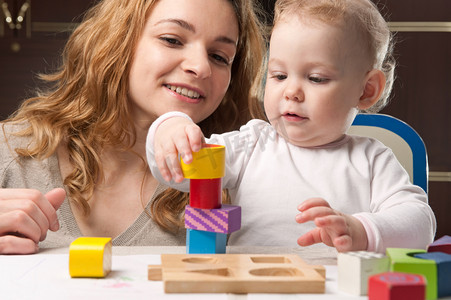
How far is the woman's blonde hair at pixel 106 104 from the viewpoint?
1265 mm

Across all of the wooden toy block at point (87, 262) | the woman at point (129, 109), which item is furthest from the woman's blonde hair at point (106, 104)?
the wooden toy block at point (87, 262)

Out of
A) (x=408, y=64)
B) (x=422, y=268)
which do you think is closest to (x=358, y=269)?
(x=422, y=268)

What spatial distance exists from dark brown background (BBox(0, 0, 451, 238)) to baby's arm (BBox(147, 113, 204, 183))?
2232mm

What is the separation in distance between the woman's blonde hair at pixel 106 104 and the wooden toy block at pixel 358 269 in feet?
2.22

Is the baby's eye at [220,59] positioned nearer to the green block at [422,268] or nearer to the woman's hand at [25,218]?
the woman's hand at [25,218]

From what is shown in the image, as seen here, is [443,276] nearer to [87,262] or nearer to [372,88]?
[87,262]

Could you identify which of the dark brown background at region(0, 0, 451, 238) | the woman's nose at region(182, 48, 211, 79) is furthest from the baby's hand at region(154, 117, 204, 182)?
the dark brown background at region(0, 0, 451, 238)

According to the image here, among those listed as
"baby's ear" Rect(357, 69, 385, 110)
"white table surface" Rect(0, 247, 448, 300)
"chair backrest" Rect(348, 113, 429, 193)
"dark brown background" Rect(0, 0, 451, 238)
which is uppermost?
"dark brown background" Rect(0, 0, 451, 238)

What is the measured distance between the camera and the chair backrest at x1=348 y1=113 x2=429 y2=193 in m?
1.25

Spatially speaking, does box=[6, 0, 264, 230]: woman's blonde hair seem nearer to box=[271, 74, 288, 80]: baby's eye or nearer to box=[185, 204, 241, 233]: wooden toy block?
box=[271, 74, 288, 80]: baby's eye

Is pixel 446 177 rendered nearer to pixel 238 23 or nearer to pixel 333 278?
pixel 238 23

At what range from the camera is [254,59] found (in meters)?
1.40

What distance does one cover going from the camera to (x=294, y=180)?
983mm

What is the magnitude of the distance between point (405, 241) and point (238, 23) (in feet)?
2.26
